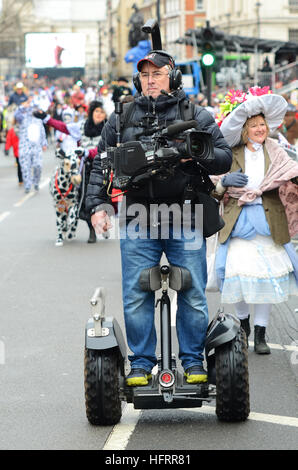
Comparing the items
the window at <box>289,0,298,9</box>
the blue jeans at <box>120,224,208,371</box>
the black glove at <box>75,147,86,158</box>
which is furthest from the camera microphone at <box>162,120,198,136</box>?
the window at <box>289,0,298,9</box>

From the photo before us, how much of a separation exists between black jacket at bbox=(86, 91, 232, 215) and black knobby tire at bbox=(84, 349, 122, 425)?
0.78 m

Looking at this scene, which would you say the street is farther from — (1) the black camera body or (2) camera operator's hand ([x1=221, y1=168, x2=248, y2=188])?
(1) the black camera body

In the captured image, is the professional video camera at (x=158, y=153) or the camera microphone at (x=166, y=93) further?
the camera microphone at (x=166, y=93)

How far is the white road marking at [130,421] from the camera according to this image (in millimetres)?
5617

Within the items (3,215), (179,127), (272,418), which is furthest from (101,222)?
(3,215)

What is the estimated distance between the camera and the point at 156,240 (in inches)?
233

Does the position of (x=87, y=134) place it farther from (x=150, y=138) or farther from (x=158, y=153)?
(x=158, y=153)

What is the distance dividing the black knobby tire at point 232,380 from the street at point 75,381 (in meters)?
0.10

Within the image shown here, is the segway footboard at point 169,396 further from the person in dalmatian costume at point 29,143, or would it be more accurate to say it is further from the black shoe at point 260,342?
the person in dalmatian costume at point 29,143

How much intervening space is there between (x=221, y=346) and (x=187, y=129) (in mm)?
1115

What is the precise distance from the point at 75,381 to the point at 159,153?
202cm

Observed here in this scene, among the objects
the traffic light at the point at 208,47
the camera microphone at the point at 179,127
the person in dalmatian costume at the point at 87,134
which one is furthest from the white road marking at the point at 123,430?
the traffic light at the point at 208,47

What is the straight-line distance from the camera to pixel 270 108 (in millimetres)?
7438

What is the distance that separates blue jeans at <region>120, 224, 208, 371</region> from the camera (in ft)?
19.4
